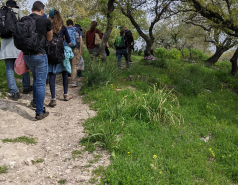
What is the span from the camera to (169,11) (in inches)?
389

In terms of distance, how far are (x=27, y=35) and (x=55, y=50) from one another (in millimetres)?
889

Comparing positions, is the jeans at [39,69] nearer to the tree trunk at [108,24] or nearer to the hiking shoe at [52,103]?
the hiking shoe at [52,103]

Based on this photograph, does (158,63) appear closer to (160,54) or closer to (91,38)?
(160,54)

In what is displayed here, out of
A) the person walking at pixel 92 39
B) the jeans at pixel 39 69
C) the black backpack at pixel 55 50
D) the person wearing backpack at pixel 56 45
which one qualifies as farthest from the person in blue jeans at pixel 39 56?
the person walking at pixel 92 39

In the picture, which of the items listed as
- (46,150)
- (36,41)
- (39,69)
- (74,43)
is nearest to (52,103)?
(39,69)

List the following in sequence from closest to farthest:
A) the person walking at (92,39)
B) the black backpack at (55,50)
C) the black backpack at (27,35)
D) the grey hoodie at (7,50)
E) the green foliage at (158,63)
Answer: the black backpack at (27,35) < the black backpack at (55,50) < the grey hoodie at (7,50) < the person walking at (92,39) < the green foliage at (158,63)

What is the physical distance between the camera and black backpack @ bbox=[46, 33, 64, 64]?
4.16 metres

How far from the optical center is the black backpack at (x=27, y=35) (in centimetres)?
331

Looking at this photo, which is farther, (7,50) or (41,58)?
(7,50)

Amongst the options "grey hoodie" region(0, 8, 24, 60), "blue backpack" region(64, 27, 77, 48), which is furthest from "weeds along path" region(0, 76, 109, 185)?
"blue backpack" region(64, 27, 77, 48)

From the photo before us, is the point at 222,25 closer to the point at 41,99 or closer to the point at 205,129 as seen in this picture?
the point at 205,129

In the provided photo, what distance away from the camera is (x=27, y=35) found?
3355 mm

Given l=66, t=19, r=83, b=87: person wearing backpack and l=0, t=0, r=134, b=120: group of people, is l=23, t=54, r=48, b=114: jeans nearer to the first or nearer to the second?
l=0, t=0, r=134, b=120: group of people

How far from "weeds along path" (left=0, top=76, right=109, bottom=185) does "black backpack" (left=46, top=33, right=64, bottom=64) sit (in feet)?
3.77
